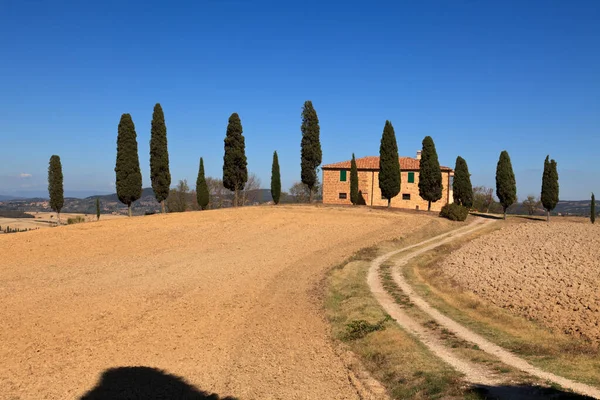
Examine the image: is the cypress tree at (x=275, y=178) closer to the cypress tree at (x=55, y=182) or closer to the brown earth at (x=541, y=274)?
the cypress tree at (x=55, y=182)

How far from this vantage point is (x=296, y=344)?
44.2 feet

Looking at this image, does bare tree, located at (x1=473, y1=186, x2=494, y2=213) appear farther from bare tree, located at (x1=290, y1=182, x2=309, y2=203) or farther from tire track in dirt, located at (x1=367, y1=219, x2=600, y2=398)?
tire track in dirt, located at (x1=367, y1=219, x2=600, y2=398)

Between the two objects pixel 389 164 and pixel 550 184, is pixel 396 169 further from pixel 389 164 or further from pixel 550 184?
pixel 550 184

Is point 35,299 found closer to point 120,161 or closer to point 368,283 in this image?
point 368,283

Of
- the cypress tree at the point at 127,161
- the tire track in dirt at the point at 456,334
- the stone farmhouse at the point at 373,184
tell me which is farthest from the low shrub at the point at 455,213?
the cypress tree at the point at 127,161

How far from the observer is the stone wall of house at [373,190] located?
61875 millimetres

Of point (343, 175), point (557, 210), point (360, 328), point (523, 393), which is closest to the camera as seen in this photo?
point (523, 393)

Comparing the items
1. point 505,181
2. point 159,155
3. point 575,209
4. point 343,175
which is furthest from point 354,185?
point 575,209

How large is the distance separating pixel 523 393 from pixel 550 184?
50.0 m

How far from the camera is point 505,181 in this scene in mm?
52844

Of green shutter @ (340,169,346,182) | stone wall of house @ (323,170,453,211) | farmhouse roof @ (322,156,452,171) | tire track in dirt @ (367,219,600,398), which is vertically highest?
farmhouse roof @ (322,156,452,171)

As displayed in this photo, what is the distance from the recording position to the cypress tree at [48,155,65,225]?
50875 millimetres

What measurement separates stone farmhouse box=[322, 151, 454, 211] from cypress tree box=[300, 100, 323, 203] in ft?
28.5

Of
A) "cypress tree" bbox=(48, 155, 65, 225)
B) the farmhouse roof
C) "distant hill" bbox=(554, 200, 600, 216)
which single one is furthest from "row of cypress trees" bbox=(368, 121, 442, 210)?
"cypress tree" bbox=(48, 155, 65, 225)
